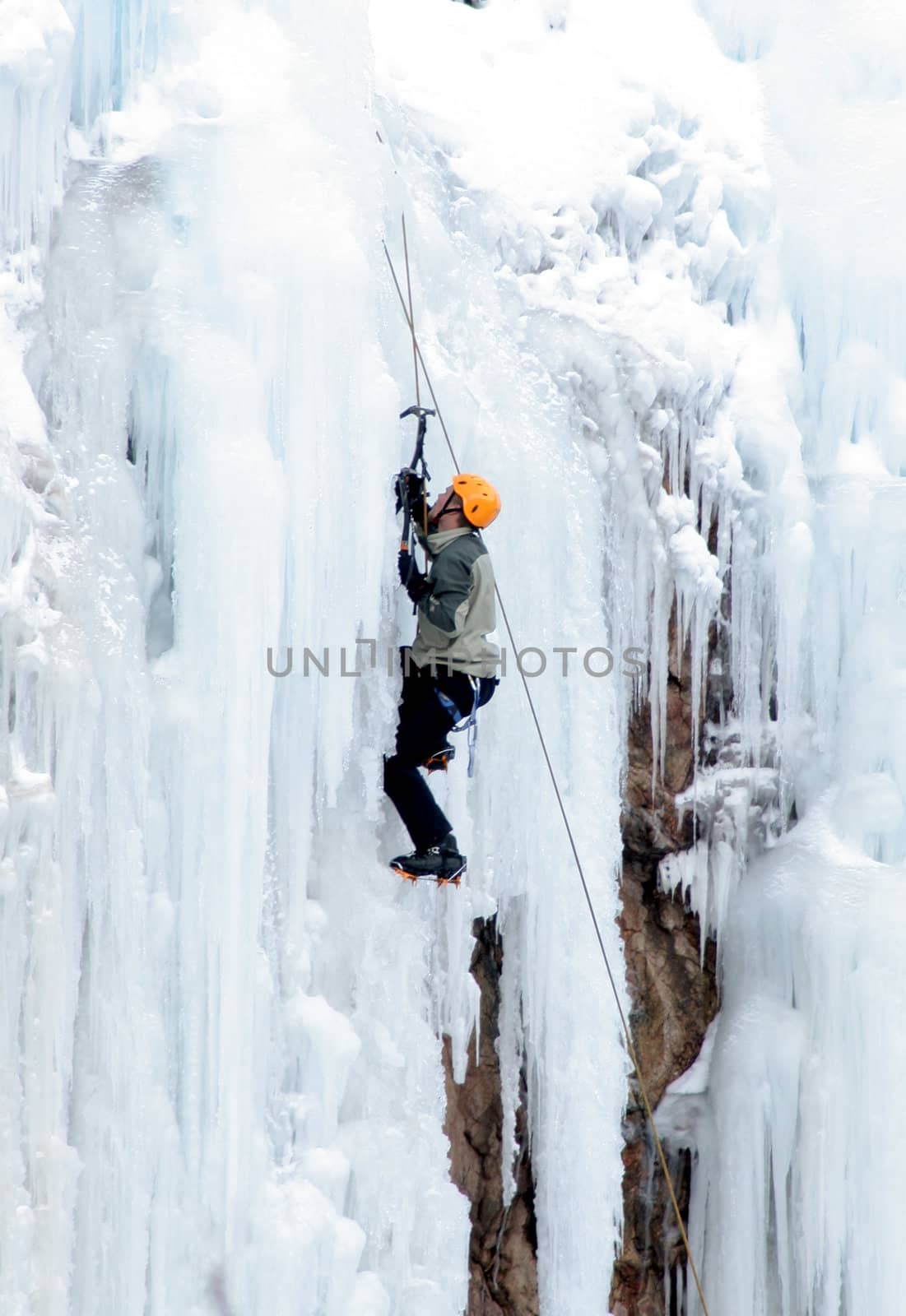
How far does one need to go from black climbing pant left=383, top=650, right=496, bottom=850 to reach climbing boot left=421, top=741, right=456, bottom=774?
2 centimetres

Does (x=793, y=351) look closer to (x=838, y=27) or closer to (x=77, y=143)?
(x=838, y=27)

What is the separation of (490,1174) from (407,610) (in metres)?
2.51

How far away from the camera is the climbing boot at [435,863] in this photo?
17.4 feet

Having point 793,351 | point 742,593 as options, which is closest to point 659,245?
point 793,351

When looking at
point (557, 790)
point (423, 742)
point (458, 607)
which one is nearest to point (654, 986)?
point (557, 790)

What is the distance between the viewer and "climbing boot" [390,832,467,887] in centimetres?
530

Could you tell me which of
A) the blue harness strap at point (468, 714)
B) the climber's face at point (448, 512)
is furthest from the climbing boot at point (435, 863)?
the climber's face at point (448, 512)

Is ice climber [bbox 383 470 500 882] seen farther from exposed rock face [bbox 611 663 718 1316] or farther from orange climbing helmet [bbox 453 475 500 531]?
exposed rock face [bbox 611 663 718 1316]

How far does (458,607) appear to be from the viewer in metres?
5.20

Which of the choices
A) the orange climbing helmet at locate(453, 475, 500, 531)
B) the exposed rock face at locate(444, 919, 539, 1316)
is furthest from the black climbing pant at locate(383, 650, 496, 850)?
the exposed rock face at locate(444, 919, 539, 1316)

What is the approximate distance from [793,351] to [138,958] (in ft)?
13.9

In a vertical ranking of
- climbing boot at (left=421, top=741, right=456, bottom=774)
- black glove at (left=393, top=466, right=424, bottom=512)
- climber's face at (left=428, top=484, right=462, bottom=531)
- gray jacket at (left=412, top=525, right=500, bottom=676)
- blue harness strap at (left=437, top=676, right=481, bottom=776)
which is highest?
black glove at (left=393, top=466, right=424, bottom=512)

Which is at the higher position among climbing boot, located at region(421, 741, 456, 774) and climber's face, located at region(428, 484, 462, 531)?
climber's face, located at region(428, 484, 462, 531)

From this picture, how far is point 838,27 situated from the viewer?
7855mm
